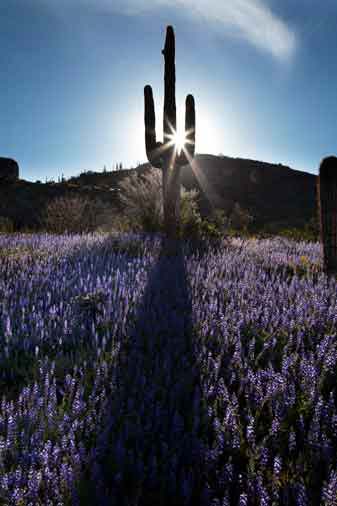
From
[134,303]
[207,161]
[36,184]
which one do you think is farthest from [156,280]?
[207,161]

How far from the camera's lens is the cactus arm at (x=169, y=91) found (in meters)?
8.36

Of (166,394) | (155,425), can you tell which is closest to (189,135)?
(166,394)

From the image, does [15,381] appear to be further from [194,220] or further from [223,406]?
[194,220]

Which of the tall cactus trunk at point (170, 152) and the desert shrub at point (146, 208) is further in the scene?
the desert shrub at point (146, 208)

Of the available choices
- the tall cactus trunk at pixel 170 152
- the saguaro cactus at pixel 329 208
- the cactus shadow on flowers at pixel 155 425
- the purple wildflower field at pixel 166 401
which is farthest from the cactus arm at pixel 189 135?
the cactus shadow on flowers at pixel 155 425

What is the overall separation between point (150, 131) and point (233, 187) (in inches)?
1209

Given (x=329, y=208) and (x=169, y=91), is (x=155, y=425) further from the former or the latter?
(x=169, y=91)

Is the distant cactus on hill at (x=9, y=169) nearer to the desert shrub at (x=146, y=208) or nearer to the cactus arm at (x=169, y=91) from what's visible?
the desert shrub at (x=146, y=208)

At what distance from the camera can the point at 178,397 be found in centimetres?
195

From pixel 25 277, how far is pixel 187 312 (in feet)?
6.47

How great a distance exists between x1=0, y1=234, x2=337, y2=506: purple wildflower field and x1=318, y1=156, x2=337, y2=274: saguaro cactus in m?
A: 1.56

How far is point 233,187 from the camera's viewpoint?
3825 centimetres

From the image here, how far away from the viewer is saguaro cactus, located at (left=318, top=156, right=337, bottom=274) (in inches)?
209

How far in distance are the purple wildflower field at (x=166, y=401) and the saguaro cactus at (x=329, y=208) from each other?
61.6 inches
